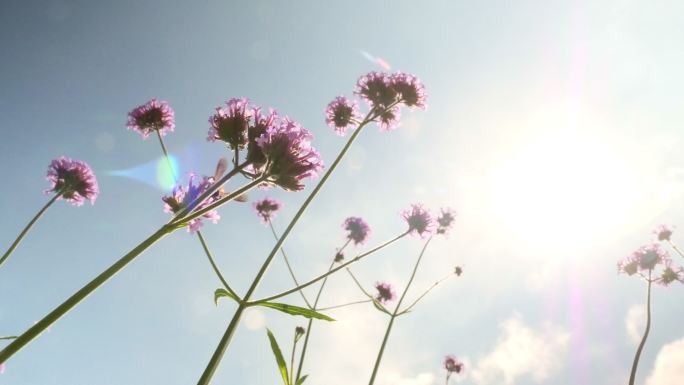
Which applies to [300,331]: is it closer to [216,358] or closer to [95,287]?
[216,358]

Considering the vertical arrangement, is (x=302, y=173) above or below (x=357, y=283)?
below

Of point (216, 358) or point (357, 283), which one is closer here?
point (216, 358)

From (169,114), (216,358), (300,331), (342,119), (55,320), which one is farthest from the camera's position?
(300,331)

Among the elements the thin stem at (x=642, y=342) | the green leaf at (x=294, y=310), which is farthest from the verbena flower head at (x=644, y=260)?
the green leaf at (x=294, y=310)

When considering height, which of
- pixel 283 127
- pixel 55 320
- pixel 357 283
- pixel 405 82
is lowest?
pixel 55 320

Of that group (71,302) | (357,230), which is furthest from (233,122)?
(357,230)

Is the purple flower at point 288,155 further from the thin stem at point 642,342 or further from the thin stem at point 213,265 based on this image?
the thin stem at point 642,342

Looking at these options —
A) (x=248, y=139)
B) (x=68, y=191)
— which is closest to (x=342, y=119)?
(x=248, y=139)

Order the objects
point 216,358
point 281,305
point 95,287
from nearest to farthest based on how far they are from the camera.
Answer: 1. point 95,287
2. point 216,358
3. point 281,305
